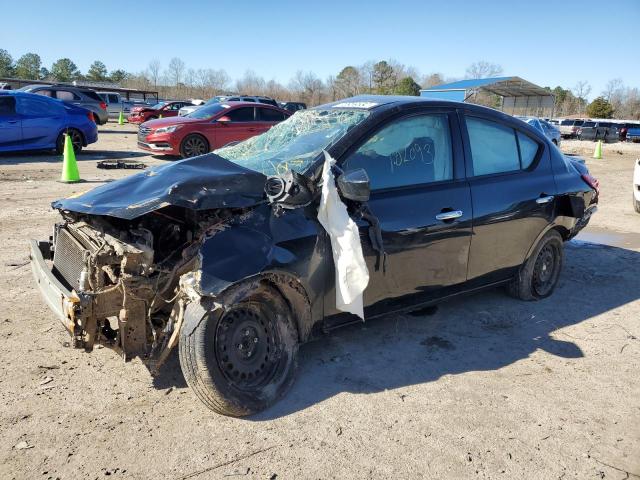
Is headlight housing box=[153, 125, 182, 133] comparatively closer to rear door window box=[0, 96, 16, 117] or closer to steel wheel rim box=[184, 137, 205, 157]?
steel wheel rim box=[184, 137, 205, 157]

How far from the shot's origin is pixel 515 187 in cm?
453

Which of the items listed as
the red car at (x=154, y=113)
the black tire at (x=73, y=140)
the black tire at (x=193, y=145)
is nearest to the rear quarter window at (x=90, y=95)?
the red car at (x=154, y=113)

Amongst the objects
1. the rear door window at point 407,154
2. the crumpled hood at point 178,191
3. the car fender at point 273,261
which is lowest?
the car fender at point 273,261

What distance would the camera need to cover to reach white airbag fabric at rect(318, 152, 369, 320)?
325cm

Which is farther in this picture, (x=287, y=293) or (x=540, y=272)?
(x=540, y=272)

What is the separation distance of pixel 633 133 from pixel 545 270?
3909 cm

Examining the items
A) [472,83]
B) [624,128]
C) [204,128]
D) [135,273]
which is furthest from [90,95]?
[624,128]

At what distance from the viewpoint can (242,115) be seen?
14680mm

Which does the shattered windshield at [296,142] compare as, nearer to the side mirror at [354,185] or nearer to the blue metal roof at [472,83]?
the side mirror at [354,185]

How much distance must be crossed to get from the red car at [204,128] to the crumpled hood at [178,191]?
10.2 m

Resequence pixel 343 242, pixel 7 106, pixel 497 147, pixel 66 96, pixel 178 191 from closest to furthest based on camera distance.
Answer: pixel 178 191
pixel 343 242
pixel 497 147
pixel 7 106
pixel 66 96

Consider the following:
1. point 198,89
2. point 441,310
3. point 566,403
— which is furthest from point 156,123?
point 198,89

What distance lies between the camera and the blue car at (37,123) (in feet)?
41.4

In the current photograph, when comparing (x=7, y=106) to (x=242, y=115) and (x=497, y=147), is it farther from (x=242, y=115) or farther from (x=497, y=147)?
(x=497, y=147)
